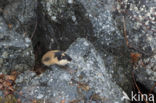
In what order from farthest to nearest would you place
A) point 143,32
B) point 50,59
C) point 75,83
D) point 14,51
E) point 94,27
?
point 143,32
point 94,27
point 50,59
point 14,51
point 75,83

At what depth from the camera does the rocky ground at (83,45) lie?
3898mm

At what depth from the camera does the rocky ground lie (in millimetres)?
3898

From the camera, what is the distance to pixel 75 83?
3863 mm

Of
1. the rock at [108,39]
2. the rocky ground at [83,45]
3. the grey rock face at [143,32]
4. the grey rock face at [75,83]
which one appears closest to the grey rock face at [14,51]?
the rocky ground at [83,45]

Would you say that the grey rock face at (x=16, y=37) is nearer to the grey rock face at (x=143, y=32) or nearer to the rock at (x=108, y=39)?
the rock at (x=108, y=39)

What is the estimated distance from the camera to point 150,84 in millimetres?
Result: 4746

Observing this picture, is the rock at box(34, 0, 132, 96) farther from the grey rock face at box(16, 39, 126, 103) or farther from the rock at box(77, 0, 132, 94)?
the grey rock face at box(16, 39, 126, 103)

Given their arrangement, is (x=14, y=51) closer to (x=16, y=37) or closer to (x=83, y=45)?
(x=16, y=37)

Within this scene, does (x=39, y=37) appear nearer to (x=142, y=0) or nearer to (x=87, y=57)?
(x=87, y=57)

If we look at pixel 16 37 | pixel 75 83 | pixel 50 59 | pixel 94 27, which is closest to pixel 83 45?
pixel 94 27

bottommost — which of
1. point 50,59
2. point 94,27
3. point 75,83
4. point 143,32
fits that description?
point 75,83

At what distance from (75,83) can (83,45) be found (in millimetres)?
996

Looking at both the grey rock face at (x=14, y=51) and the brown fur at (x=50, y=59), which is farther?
the brown fur at (x=50, y=59)

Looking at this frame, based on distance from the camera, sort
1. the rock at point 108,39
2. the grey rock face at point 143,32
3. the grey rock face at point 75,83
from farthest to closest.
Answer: the grey rock face at point 143,32, the rock at point 108,39, the grey rock face at point 75,83
